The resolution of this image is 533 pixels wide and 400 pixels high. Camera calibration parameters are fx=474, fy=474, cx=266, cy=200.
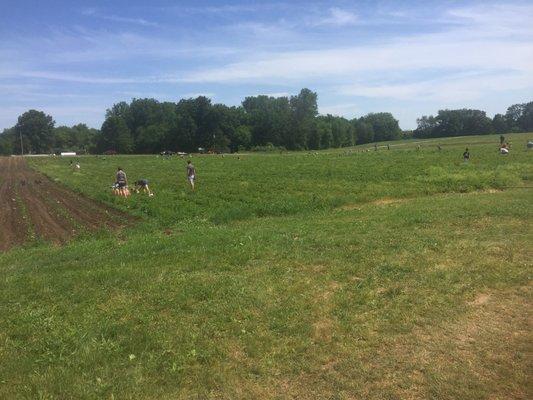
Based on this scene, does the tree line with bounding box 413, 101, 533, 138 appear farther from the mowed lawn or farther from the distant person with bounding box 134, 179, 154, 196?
the mowed lawn

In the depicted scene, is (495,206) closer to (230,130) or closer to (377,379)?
(377,379)

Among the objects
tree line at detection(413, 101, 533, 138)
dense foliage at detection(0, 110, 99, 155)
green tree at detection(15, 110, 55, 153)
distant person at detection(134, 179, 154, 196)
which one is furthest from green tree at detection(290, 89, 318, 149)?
distant person at detection(134, 179, 154, 196)

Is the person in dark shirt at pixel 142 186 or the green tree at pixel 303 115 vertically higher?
the green tree at pixel 303 115

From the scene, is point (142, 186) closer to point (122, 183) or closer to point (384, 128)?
point (122, 183)

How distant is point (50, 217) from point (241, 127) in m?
114

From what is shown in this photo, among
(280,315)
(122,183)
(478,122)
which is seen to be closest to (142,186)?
(122,183)

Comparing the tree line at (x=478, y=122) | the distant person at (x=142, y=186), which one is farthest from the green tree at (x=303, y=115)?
the distant person at (x=142, y=186)

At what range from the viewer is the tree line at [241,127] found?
134m

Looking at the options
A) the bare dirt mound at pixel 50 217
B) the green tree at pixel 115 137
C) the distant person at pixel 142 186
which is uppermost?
the green tree at pixel 115 137

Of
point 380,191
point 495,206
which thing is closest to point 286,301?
point 495,206

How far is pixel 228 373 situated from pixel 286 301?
236cm

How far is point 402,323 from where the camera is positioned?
7.02 meters

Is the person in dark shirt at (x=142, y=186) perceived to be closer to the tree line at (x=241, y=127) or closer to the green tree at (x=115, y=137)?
the tree line at (x=241, y=127)

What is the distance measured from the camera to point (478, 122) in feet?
507
